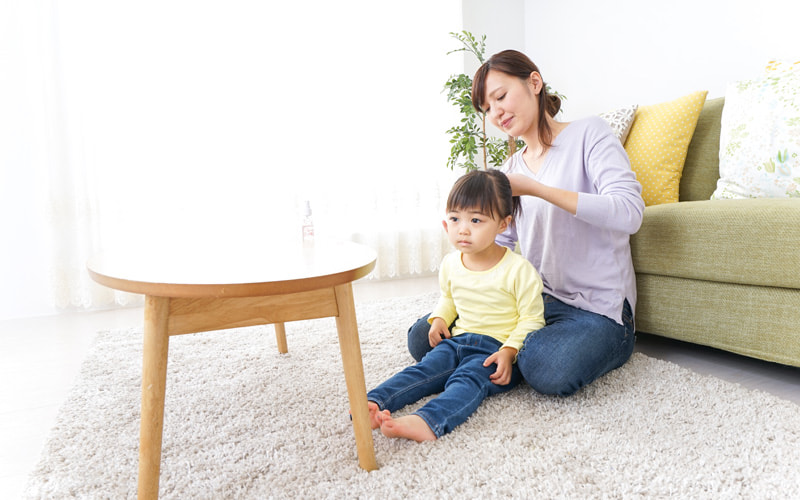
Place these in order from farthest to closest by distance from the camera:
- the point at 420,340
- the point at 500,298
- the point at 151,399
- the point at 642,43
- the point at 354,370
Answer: the point at 642,43 → the point at 420,340 → the point at 500,298 → the point at 354,370 → the point at 151,399

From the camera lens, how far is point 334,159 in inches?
119

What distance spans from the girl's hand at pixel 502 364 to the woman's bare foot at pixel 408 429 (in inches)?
9.7

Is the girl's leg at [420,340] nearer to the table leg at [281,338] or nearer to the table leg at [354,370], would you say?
the table leg at [281,338]

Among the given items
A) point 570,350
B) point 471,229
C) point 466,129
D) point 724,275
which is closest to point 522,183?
point 471,229

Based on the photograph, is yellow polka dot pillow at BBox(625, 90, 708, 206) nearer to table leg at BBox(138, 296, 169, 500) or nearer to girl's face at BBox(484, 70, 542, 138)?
girl's face at BBox(484, 70, 542, 138)

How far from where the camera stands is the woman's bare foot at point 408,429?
1142 mm

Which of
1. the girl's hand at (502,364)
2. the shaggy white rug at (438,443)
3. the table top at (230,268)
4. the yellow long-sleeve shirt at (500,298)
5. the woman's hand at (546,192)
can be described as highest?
the woman's hand at (546,192)

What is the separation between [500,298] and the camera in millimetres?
1425

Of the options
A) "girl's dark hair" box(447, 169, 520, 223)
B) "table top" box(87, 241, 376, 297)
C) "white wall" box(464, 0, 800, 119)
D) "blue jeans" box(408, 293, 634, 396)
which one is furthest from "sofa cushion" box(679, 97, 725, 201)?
"table top" box(87, 241, 376, 297)

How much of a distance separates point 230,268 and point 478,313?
0.66 meters

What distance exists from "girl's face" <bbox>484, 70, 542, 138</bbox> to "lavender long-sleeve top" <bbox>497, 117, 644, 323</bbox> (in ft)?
0.37

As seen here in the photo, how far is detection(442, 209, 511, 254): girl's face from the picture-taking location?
1.36 meters

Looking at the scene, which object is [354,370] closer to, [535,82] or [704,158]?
[535,82]

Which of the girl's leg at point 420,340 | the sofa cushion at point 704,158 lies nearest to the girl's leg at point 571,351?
the girl's leg at point 420,340
